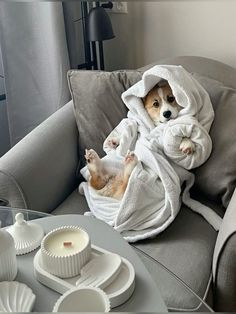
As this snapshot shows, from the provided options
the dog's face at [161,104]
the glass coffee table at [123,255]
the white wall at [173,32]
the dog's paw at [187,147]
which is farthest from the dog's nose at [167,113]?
the white wall at [173,32]

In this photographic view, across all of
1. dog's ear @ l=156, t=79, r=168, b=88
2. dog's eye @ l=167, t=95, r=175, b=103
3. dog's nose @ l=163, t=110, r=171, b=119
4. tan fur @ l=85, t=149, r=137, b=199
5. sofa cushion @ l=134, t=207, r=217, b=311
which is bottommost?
sofa cushion @ l=134, t=207, r=217, b=311

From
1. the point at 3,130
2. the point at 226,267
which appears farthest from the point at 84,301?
the point at 3,130

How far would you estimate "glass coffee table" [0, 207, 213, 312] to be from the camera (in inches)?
29.6

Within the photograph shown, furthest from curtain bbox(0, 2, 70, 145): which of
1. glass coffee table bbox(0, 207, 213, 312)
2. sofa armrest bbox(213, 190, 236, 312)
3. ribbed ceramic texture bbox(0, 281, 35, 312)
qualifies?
ribbed ceramic texture bbox(0, 281, 35, 312)

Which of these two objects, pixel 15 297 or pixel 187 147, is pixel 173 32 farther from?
pixel 15 297

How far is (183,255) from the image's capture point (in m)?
1.11

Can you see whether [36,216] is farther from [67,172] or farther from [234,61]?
[234,61]

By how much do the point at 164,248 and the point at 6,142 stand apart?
4.36ft

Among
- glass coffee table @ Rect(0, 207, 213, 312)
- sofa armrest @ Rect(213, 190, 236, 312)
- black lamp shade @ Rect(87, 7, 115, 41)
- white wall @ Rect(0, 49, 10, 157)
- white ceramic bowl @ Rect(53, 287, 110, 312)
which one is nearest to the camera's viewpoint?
white ceramic bowl @ Rect(53, 287, 110, 312)

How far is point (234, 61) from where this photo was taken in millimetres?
1820

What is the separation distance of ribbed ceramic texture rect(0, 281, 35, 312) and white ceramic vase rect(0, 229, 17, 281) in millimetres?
17

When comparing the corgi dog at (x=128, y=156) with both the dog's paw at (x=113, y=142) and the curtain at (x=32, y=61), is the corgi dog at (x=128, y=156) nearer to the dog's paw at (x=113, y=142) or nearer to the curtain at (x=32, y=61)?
the dog's paw at (x=113, y=142)

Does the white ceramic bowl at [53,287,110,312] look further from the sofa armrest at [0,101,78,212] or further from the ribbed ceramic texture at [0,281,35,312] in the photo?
the sofa armrest at [0,101,78,212]

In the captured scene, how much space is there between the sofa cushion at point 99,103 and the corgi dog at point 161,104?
0.39ft
